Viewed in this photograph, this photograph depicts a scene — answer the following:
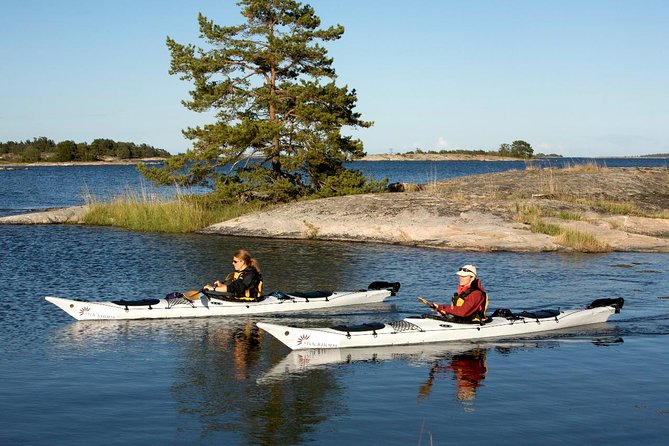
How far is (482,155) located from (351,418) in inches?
7417

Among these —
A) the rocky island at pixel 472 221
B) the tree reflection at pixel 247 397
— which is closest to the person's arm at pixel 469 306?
the tree reflection at pixel 247 397

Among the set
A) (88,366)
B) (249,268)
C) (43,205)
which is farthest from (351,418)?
(43,205)

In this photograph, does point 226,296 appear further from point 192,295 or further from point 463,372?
point 463,372

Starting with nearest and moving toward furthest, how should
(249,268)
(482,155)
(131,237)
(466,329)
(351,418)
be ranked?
(351,418) < (466,329) < (249,268) < (131,237) < (482,155)

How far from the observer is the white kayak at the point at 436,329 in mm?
13766

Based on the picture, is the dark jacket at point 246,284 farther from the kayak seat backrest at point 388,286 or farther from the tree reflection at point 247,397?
the kayak seat backrest at point 388,286

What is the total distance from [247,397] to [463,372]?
138 inches

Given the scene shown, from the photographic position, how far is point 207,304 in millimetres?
16578

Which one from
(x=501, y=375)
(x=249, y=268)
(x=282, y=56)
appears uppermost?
(x=282, y=56)

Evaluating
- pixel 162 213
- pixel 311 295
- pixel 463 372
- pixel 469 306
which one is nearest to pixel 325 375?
pixel 463 372

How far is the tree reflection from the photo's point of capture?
962 centimetres

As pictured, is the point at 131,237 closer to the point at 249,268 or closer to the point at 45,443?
the point at 249,268

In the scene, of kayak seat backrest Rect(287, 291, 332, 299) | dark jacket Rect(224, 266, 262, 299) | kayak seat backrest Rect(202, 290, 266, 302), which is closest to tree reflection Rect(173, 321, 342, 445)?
kayak seat backrest Rect(202, 290, 266, 302)

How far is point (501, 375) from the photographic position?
12.3 m
